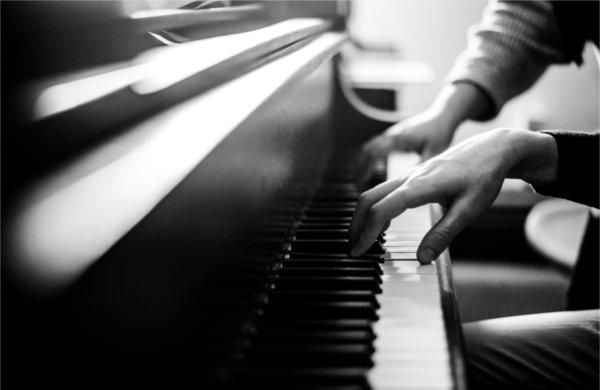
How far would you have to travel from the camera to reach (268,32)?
4.15ft

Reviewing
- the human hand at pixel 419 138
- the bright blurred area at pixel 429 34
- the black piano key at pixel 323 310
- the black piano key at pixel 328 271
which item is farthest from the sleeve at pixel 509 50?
the bright blurred area at pixel 429 34

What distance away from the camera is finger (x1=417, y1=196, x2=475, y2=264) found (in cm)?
96

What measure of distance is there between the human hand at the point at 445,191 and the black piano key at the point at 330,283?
7 centimetres

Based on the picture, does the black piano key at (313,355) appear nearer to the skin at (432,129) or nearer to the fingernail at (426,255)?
the fingernail at (426,255)

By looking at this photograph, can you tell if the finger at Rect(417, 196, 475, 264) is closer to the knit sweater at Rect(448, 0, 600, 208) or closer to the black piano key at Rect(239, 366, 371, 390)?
the black piano key at Rect(239, 366, 371, 390)

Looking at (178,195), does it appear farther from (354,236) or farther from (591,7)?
(591,7)

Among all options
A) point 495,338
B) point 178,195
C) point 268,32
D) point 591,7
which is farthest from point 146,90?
point 591,7

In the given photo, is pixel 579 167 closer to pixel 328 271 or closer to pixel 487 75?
pixel 328 271

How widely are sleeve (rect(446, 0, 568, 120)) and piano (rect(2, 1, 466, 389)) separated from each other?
1.94ft

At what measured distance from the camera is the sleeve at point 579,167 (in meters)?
1.10

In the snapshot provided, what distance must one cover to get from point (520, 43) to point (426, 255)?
928 mm

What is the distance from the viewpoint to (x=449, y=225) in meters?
0.97

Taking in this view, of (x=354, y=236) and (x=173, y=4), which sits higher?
(x=173, y=4)

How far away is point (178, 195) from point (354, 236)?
16.4 inches
